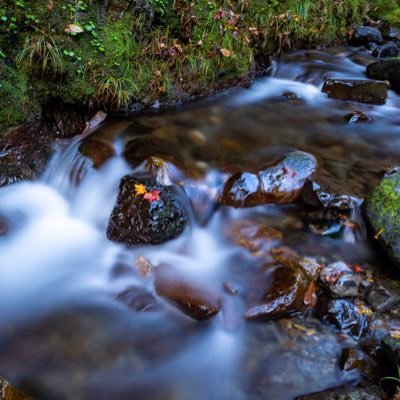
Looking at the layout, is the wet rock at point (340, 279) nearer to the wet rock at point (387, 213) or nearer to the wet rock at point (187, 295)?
the wet rock at point (387, 213)

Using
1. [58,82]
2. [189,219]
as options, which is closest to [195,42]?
[58,82]

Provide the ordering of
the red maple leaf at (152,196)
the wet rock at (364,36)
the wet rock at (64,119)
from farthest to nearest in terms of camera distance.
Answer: the wet rock at (364,36), the wet rock at (64,119), the red maple leaf at (152,196)

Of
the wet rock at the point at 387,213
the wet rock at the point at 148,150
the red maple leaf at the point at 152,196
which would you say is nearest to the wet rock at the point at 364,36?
the wet rock at the point at 387,213

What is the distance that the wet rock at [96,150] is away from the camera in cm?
→ 528

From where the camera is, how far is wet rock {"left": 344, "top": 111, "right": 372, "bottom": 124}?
23.1 ft

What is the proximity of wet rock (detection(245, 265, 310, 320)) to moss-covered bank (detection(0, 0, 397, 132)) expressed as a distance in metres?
3.73

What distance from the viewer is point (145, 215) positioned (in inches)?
169

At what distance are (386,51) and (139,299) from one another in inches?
382

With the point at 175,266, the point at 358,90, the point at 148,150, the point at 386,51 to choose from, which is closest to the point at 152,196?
the point at 175,266

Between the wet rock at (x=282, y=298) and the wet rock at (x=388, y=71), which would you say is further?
the wet rock at (x=388, y=71)

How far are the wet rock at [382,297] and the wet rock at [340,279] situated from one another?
154 millimetres

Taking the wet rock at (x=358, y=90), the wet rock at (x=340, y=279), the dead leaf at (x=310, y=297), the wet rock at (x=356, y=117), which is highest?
the wet rock at (x=358, y=90)

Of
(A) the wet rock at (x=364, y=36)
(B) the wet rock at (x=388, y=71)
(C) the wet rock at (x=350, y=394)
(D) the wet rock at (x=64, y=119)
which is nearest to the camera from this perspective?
(C) the wet rock at (x=350, y=394)

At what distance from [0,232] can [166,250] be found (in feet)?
6.51
